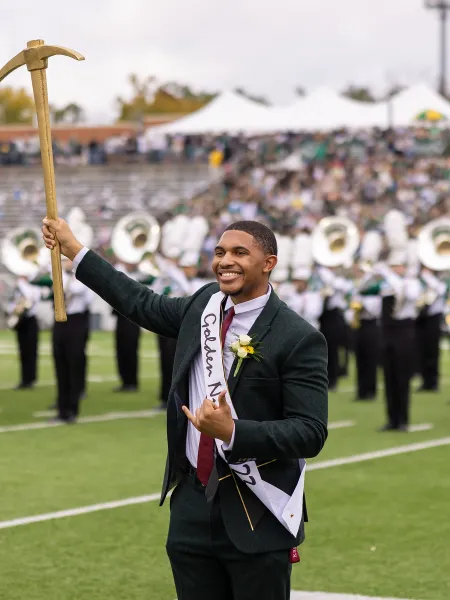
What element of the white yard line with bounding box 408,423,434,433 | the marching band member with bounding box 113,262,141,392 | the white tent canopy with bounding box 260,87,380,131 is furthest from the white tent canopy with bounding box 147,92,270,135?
the white yard line with bounding box 408,423,434,433

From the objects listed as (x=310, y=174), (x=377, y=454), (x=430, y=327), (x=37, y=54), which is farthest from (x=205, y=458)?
(x=310, y=174)

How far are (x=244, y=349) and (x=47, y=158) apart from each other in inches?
32.1

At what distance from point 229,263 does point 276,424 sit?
0.48 meters

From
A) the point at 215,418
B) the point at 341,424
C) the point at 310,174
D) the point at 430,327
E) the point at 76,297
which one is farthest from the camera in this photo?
the point at 310,174

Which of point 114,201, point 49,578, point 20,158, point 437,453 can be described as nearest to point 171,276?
point 437,453

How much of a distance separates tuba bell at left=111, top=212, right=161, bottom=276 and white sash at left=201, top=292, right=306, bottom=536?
12929mm

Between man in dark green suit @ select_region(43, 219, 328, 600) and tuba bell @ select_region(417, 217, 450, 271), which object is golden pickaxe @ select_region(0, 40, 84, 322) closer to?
man in dark green suit @ select_region(43, 219, 328, 600)

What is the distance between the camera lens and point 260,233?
3.98 metres

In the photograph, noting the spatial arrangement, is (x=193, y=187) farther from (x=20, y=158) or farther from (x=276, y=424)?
(x=276, y=424)

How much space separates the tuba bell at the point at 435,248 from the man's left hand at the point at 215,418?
45.8ft

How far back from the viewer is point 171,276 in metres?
15.4

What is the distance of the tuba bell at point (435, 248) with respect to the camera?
17469 mm

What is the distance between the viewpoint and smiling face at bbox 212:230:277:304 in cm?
393

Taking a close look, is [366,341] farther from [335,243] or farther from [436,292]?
[335,243]
